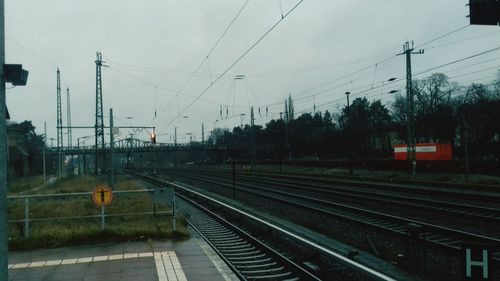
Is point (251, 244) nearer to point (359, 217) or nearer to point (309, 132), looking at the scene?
point (359, 217)

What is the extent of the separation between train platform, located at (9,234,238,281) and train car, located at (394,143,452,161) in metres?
47.0

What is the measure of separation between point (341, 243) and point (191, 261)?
472 centimetres

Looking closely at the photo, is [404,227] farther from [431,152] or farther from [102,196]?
[431,152]

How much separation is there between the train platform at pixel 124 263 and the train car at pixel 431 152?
4701 cm

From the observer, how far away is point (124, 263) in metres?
9.05

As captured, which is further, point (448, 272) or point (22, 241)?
point (22, 241)

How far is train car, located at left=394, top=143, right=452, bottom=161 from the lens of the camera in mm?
53250

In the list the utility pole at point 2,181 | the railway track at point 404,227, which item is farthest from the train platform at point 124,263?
the railway track at point 404,227

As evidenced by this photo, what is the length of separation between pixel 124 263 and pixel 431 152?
51.2 metres

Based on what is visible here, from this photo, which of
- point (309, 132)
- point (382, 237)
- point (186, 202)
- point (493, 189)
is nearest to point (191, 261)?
point (382, 237)

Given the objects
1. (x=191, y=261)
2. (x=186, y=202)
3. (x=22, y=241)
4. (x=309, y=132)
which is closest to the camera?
(x=191, y=261)

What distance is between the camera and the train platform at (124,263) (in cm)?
820

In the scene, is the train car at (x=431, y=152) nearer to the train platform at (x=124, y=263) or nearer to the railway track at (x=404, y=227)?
the railway track at (x=404, y=227)

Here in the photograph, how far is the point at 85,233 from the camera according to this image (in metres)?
11.5
